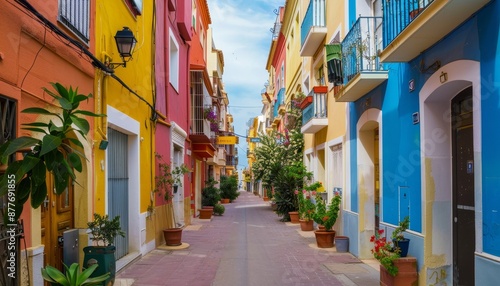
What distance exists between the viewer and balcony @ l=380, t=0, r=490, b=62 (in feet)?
17.1

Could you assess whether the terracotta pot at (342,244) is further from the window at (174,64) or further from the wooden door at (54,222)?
the window at (174,64)

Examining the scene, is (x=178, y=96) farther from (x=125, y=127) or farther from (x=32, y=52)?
(x=32, y=52)

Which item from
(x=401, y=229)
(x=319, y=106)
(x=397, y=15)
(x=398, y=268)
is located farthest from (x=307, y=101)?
(x=398, y=268)

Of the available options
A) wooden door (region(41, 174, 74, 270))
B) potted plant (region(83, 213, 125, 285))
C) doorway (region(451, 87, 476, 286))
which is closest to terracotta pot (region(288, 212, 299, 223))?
doorway (region(451, 87, 476, 286))

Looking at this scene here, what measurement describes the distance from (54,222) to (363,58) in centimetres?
624

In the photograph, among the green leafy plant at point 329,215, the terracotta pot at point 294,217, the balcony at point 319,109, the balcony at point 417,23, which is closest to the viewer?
the balcony at point 417,23

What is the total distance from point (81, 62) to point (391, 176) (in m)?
5.34

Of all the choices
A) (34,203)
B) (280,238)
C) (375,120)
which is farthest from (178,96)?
(34,203)

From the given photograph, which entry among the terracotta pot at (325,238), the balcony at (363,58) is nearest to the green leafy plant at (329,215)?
the terracotta pot at (325,238)

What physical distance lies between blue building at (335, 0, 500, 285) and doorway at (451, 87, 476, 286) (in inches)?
0.5

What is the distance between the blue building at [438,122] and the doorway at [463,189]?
0.01 metres

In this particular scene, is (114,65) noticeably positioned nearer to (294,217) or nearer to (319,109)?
(319,109)

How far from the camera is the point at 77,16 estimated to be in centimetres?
652

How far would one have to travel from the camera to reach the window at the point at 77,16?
19.8 ft
